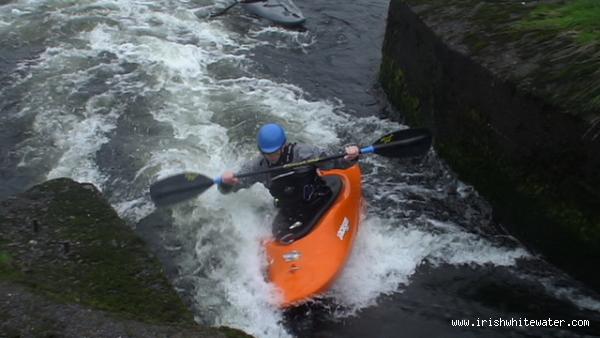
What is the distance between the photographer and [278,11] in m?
10.1

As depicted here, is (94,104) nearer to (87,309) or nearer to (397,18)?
(397,18)

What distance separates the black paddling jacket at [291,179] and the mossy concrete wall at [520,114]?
1.62m

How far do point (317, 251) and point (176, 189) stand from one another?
135cm

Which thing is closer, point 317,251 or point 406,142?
point 317,251

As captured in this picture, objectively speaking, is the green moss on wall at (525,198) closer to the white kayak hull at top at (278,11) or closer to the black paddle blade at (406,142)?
the black paddle blade at (406,142)

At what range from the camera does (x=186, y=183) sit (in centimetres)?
517

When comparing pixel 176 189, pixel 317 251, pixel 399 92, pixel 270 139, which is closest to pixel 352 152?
pixel 270 139

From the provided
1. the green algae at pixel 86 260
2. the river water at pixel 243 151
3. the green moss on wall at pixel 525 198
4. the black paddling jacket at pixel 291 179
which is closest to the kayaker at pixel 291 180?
the black paddling jacket at pixel 291 179

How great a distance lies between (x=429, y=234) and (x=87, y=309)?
324 cm

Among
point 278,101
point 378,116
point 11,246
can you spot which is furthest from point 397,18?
point 11,246

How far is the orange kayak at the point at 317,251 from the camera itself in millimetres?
4605

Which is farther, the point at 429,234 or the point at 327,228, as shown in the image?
the point at 429,234

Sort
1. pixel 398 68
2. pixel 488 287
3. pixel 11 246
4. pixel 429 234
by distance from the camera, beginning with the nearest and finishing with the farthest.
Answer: pixel 11 246 < pixel 488 287 < pixel 429 234 < pixel 398 68

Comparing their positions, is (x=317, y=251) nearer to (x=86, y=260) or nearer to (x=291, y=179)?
(x=291, y=179)
